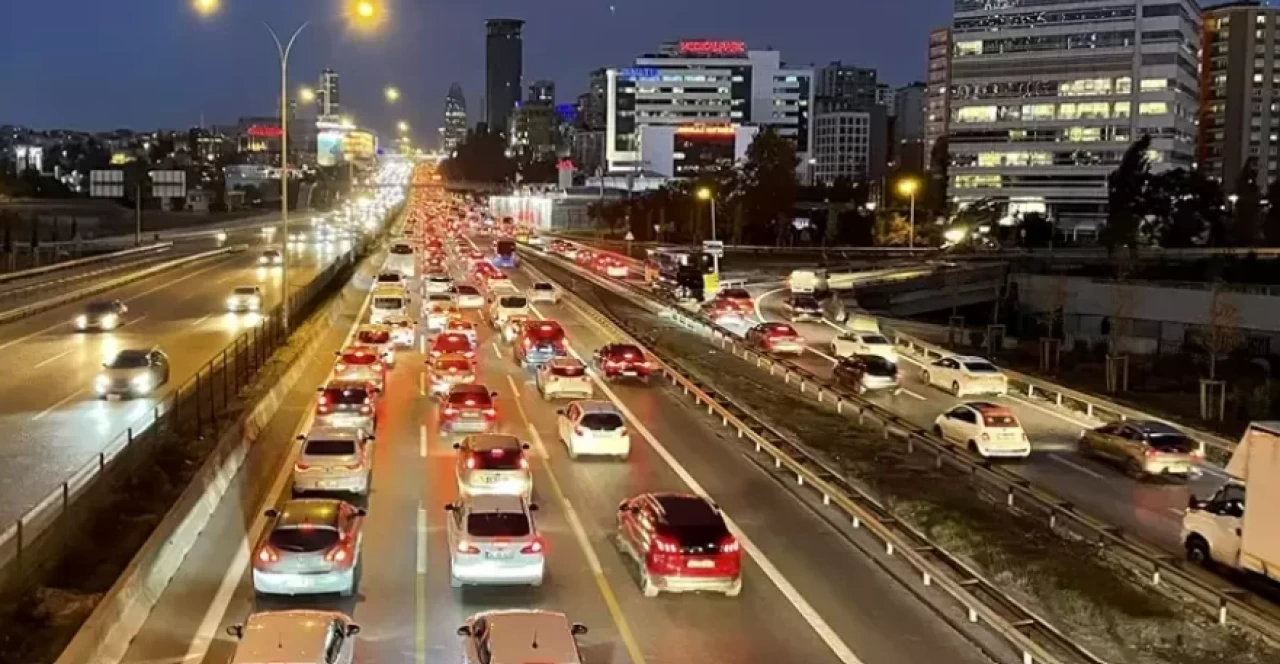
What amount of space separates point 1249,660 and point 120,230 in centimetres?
13961

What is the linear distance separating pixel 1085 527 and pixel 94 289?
193 feet

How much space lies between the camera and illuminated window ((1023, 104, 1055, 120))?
162 meters

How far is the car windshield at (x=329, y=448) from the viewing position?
25.2 m

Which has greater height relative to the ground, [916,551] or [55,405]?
[916,551]

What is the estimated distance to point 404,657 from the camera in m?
16.6

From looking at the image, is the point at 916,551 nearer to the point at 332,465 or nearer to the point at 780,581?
the point at 780,581

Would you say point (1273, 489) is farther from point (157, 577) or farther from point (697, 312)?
point (697, 312)

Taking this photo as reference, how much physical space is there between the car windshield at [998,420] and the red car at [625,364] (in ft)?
42.9

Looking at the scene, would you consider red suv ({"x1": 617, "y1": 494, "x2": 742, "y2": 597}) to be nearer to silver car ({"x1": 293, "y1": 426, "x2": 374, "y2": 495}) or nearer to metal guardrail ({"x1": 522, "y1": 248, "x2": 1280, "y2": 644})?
metal guardrail ({"x1": 522, "y1": 248, "x2": 1280, "y2": 644})

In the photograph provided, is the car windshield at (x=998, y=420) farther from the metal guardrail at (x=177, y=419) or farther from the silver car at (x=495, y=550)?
the metal guardrail at (x=177, y=419)

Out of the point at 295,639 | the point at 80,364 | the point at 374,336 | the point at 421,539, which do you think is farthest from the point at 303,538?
the point at 80,364

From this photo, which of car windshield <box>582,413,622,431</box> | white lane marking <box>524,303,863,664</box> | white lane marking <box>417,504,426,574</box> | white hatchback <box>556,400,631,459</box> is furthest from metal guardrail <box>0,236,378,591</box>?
white lane marking <box>524,303,863,664</box>

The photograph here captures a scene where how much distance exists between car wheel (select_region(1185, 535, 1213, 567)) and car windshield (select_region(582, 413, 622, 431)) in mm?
12059

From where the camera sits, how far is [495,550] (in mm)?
19297
